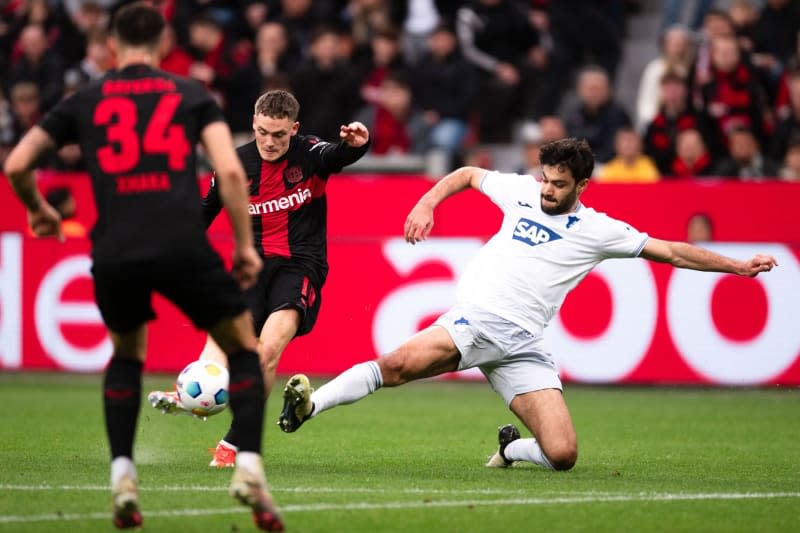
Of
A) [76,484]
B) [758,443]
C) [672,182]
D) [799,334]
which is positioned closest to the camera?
[76,484]

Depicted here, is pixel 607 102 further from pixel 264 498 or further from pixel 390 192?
pixel 264 498

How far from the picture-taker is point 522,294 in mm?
8969

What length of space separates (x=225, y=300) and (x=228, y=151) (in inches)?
25.9

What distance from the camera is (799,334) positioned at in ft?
45.2

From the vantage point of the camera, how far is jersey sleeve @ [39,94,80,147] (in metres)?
6.42

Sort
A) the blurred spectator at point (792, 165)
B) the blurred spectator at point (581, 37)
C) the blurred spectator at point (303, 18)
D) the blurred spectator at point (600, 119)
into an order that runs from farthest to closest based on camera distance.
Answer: the blurred spectator at point (303, 18) → the blurred spectator at point (581, 37) → the blurred spectator at point (600, 119) → the blurred spectator at point (792, 165)

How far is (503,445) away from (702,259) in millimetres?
1742

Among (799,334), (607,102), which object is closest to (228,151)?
(799,334)

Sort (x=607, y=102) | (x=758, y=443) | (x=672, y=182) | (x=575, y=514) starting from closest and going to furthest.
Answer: (x=575, y=514), (x=758, y=443), (x=672, y=182), (x=607, y=102)

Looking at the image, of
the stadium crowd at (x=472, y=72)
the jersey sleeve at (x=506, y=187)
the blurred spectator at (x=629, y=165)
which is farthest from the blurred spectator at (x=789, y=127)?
the jersey sleeve at (x=506, y=187)

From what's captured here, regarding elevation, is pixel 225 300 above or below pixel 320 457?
above

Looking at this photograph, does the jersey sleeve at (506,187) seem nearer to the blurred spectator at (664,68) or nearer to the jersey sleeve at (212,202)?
the jersey sleeve at (212,202)

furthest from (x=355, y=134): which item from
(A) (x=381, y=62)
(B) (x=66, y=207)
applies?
(A) (x=381, y=62)

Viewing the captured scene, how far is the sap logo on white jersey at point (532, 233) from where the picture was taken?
354 inches
